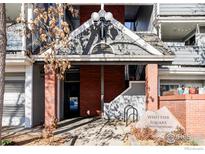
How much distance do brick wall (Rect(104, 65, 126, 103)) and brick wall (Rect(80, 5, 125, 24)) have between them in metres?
2.93

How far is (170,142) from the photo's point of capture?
1011 centimetres

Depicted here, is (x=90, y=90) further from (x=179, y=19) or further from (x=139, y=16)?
(x=139, y=16)

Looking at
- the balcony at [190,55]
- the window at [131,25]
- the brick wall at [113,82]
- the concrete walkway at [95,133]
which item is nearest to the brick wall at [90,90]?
the brick wall at [113,82]

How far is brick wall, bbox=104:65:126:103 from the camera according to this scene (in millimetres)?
18781

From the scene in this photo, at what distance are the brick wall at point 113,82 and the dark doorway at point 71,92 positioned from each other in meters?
2.01

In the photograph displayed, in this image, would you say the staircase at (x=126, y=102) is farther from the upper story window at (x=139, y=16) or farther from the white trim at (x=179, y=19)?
the upper story window at (x=139, y=16)

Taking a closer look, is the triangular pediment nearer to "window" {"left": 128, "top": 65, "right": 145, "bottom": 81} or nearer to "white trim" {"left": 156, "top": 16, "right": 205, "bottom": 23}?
"white trim" {"left": 156, "top": 16, "right": 205, "bottom": 23}

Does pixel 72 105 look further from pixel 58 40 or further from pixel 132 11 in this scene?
pixel 58 40

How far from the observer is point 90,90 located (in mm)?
18766

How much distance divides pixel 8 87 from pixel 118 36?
557 cm

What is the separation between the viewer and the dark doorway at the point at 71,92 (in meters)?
20.1

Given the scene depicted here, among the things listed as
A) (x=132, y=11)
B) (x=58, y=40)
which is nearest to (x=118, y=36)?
(x=58, y=40)

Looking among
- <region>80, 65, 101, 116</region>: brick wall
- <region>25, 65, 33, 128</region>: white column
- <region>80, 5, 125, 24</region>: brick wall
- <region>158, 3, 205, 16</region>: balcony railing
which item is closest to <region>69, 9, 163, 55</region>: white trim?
<region>25, 65, 33, 128</region>: white column

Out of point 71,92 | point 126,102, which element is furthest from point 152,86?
point 71,92
